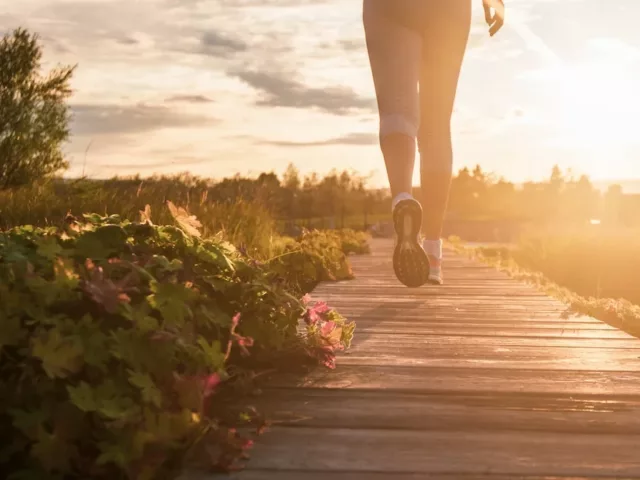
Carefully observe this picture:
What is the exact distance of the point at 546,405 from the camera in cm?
161

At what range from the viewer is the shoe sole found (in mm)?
3176

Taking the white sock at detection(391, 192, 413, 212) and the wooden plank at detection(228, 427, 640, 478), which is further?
the white sock at detection(391, 192, 413, 212)

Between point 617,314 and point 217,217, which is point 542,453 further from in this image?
point 217,217

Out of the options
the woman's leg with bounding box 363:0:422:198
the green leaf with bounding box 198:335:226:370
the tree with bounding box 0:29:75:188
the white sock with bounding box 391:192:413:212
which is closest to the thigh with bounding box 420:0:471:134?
the woman's leg with bounding box 363:0:422:198

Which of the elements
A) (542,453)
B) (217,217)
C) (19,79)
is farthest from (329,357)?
(19,79)

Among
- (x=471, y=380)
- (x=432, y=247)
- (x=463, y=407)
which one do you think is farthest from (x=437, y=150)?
(x=463, y=407)

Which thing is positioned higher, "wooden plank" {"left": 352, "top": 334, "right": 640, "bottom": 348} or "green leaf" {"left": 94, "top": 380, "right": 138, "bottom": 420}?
"green leaf" {"left": 94, "top": 380, "right": 138, "bottom": 420}

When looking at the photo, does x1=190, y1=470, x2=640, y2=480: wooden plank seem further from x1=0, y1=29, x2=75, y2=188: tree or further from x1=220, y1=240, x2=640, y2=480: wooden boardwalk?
x1=0, y1=29, x2=75, y2=188: tree

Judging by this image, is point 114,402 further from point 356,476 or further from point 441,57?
point 441,57

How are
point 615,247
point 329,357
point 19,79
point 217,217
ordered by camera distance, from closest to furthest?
1. point 329,357
2. point 217,217
3. point 19,79
4. point 615,247

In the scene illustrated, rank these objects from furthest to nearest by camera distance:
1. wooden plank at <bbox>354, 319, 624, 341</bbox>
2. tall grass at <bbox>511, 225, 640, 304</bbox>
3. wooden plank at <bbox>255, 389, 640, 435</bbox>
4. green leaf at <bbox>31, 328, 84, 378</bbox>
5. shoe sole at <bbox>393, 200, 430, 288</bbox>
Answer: tall grass at <bbox>511, 225, 640, 304</bbox>, shoe sole at <bbox>393, 200, 430, 288</bbox>, wooden plank at <bbox>354, 319, 624, 341</bbox>, wooden plank at <bbox>255, 389, 640, 435</bbox>, green leaf at <bbox>31, 328, 84, 378</bbox>

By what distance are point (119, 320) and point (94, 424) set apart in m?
0.27

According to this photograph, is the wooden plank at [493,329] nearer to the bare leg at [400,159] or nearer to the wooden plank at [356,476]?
the bare leg at [400,159]

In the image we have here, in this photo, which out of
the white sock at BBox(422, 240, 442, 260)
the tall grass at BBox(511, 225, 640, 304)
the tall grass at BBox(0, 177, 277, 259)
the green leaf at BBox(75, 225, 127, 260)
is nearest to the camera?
the green leaf at BBox(75, 225, 127, 260)
